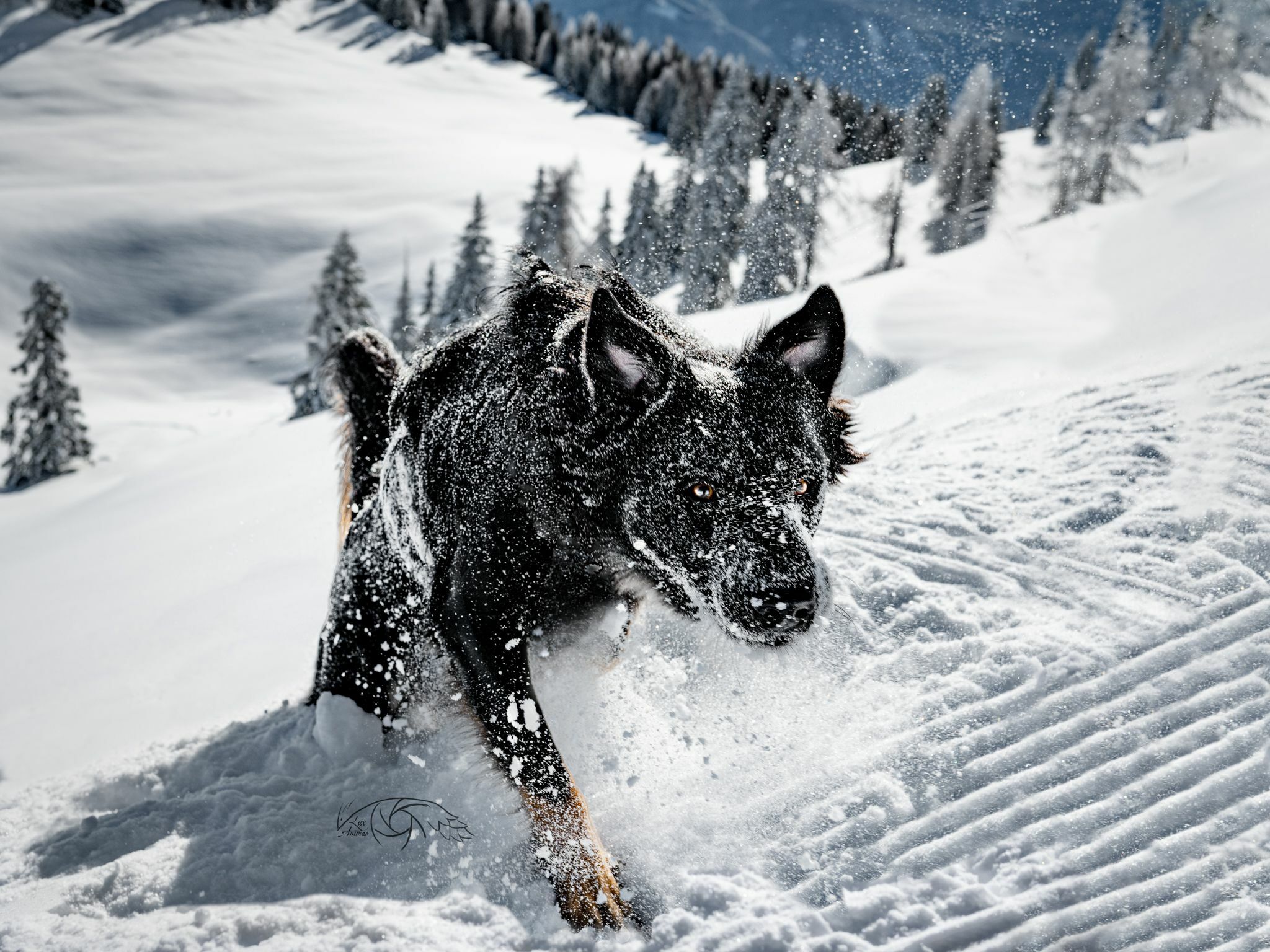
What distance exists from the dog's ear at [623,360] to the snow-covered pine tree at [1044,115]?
52.0 meters

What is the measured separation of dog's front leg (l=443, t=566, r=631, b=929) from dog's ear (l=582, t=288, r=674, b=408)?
2.68ft

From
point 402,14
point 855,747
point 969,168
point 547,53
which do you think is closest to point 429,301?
point 969,168

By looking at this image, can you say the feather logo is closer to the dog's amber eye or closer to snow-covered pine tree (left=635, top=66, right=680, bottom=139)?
the dog's amber eye

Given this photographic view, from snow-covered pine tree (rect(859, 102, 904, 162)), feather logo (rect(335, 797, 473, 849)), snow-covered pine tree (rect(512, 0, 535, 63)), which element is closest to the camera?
feather logo (rect(335, 797, 473, 849))

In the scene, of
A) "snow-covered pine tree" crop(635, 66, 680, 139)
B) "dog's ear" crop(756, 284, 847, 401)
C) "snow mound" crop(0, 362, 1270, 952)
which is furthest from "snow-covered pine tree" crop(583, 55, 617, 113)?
"dog's ear" crop(756, 284, 847, 401)

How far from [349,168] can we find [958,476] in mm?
76526

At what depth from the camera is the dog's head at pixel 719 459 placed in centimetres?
210

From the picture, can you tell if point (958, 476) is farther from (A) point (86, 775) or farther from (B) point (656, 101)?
(B) point (656, 101)

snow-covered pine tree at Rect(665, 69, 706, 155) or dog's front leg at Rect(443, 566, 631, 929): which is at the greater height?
dog's front leg at Rect(443, 566, 631, 929)

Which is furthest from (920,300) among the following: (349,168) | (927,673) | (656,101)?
(656,101)

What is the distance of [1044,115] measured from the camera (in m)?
50.0

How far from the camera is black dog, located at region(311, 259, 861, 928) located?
214cm

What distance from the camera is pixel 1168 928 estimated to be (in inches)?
88.7

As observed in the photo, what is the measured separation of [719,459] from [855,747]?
1648 mm
